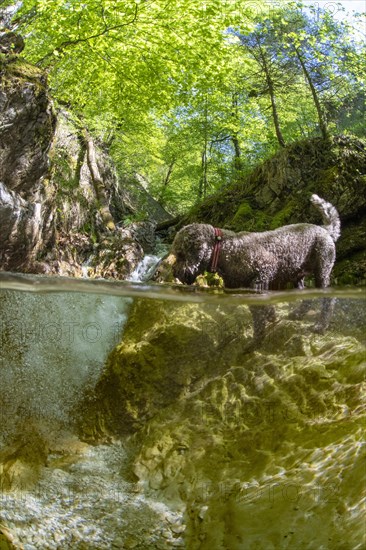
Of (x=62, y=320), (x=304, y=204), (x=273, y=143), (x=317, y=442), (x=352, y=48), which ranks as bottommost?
(x=273, y=143)

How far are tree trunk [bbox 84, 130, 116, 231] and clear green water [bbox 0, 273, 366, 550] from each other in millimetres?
11263

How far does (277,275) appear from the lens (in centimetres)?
640

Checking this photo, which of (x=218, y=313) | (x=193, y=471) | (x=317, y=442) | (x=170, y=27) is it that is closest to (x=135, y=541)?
(x=193, y=471)

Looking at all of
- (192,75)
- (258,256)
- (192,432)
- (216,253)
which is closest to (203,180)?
(192,75)

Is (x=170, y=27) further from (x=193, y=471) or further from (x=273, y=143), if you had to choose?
(x=193, y=471)

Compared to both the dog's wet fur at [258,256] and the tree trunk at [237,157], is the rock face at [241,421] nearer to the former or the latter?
the dog's wet fur at [258,256]

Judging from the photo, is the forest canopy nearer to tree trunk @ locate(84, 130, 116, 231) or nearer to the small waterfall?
tree trunk @ locate(84, 130, 116, 231)

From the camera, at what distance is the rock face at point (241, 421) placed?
10.6 ft

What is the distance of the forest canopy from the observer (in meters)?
12.2

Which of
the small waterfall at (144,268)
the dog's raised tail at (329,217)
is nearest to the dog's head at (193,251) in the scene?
the dog's raised tail at (329,217)

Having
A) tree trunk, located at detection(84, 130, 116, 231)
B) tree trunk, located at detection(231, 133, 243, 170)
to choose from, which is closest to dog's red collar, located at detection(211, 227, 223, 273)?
tree trunk, located at detection(84, 130, 116, 231)

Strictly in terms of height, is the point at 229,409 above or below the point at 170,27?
below

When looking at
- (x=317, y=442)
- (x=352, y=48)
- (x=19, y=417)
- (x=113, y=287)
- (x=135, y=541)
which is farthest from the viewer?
(x=352, y=48)

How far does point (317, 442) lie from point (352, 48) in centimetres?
1545
